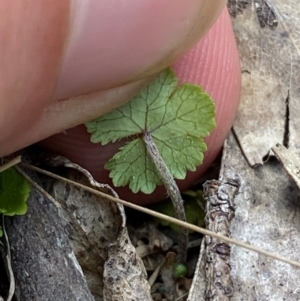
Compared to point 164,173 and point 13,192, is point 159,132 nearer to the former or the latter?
point 164,173

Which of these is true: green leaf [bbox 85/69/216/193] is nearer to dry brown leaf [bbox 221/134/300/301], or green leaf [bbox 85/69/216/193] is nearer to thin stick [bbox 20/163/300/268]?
thin stick [bbox 20/163/300/268]

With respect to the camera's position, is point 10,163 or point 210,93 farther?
point 210,93

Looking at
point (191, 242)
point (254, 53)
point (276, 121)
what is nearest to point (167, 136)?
point (191, 242)

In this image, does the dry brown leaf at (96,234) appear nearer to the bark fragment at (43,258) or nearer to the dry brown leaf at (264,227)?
the bark fragment at (43,258)

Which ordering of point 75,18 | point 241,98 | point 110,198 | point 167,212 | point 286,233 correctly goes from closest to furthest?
point 75,18 < point 110,198 < point 286,233 < point 167,212 < point 241,98

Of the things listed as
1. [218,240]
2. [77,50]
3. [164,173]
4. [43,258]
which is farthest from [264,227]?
[77,50]

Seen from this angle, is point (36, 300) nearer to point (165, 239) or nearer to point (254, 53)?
point (165, 239)
